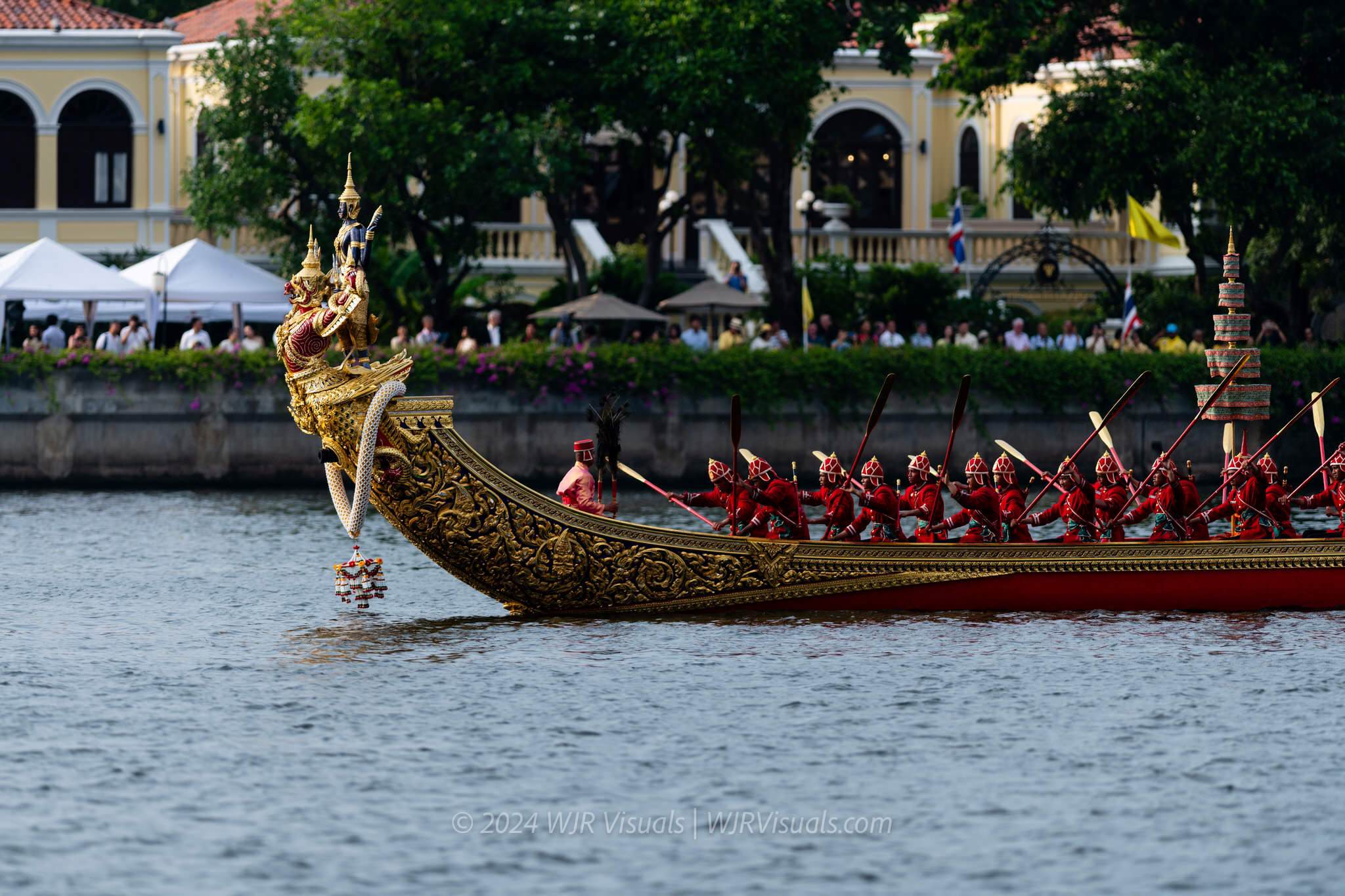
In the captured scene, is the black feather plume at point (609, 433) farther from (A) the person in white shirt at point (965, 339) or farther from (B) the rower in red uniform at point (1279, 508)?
(A) the person in white shirt at point (965, 339)

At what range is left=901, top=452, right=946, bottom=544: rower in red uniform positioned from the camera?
20.6 meters

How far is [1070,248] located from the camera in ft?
151

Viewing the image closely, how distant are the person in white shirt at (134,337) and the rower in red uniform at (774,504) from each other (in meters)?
17.1

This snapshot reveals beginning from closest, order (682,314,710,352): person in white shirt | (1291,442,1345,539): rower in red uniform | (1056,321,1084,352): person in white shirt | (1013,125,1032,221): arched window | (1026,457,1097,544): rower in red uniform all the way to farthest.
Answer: (1026,457,1097,544): rower in red uniform → (1291,442,1345,539): rower in red uniform → (682,314,710,352): person in white shirt → (1056,321,1084,352): person in white shirt → (1013,125,1032,221): arched window

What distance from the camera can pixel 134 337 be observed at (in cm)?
3488

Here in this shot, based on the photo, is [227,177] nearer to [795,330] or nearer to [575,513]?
[795,330]

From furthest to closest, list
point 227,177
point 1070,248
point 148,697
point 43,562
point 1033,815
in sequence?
point 1070,248 → point 227,177 → point 43,562 → point 148,697 → point 1033,815

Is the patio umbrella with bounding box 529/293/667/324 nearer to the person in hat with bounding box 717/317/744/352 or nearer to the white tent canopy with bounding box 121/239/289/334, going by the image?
the person in hat with bounding box 717/317/744/352

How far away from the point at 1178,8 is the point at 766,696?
24.8 m

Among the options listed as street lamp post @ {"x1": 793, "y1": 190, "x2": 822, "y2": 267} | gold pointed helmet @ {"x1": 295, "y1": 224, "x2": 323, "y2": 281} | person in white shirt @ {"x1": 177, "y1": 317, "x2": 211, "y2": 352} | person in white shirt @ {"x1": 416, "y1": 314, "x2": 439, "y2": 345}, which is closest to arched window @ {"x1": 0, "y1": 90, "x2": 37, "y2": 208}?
person in white shirt @ {"x1": 177, "y1": 317, "x2": 211, "y2": 352}

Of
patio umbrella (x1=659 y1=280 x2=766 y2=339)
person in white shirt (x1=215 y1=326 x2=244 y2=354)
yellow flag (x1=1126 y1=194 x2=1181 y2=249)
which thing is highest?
yellow flag (x1=1126 y1=194 x2=1181 y2=249)

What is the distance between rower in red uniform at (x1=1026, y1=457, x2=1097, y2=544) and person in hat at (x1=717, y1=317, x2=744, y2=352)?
1410 centimetres

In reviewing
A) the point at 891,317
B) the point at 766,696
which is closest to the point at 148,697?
the point at 766,696

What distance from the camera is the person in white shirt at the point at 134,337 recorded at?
3456 centimetres
